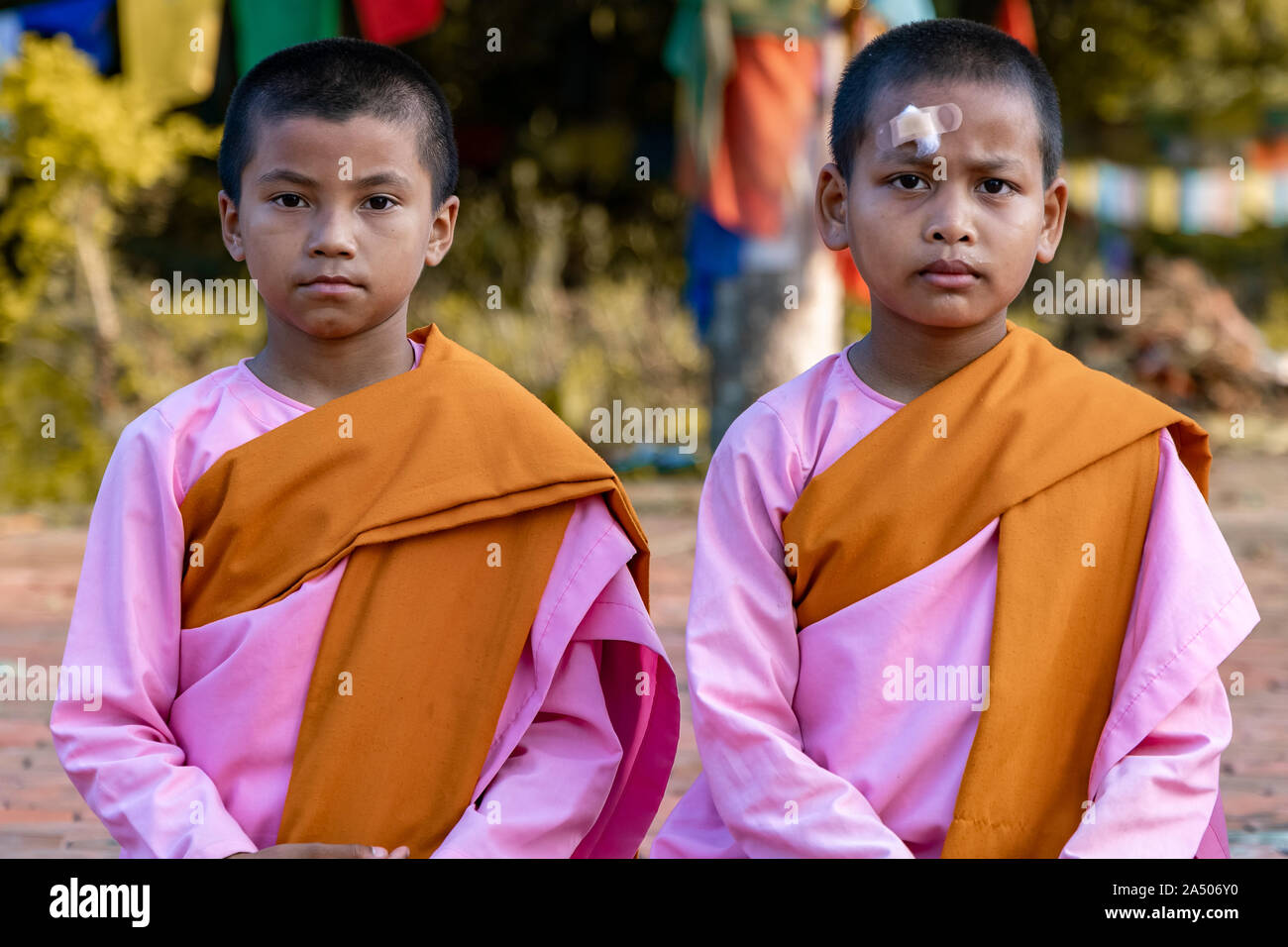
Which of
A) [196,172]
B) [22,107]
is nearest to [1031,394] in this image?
[22,107]

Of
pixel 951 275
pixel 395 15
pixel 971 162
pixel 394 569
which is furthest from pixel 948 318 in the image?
pixel 395 15

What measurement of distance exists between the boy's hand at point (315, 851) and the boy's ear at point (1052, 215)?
3.98 ft

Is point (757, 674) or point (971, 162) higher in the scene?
point (971, 162)

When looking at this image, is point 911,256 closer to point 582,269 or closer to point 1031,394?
point 1031,394

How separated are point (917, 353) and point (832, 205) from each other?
0.26m

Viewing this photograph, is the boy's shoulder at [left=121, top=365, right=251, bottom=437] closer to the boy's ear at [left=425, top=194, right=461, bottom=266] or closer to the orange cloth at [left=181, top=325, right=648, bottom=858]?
the orange cloth at [left=181, top=325, right=648, bottom=858]

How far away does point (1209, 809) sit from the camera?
1.99 metres

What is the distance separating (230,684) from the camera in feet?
6.66

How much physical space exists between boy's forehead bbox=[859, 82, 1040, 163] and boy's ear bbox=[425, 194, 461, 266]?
617mm

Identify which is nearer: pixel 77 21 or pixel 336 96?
pixel 336 96

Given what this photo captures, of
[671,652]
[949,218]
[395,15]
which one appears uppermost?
[395,15]

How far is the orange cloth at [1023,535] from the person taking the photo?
197 cm

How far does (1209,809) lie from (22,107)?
7.77 metres

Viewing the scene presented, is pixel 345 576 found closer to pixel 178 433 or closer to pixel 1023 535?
pixel 178 433
